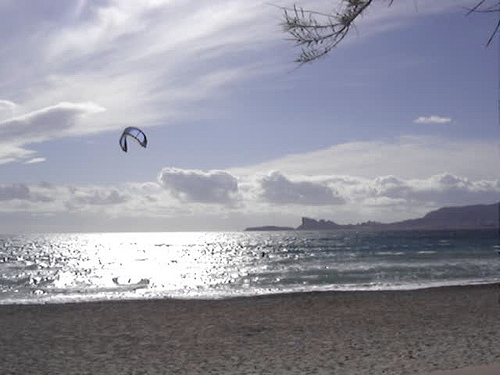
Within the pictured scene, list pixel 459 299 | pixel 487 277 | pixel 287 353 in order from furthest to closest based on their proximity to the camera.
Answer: pixel 487 277
pixel 459 299
pixel 287 353

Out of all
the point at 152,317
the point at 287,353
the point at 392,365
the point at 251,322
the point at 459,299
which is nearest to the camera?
the point at 392,365

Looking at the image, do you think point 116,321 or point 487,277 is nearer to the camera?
point 116,321

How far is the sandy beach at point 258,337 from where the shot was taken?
9602 millimetres

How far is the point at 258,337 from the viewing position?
12180 millimetres

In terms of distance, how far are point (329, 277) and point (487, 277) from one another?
7803 mm

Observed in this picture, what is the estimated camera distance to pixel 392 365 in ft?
30.7

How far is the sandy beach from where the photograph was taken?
960 centimetres

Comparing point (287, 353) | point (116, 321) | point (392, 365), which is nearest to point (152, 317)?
point (116, 321)

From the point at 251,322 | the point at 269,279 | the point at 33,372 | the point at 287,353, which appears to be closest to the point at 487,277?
the point at 269,279

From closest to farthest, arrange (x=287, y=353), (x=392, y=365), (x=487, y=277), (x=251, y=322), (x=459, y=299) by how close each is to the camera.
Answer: (x=392, y=365) → (x=287, y=353) → (x=251, y=322) → (x=459, y=299) → (x=487, y=277)

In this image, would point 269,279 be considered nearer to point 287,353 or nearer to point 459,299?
point 459,299

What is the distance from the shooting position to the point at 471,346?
10680 millimetres

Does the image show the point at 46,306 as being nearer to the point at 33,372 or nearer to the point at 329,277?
the point at 33,372

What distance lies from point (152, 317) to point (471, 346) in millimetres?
8127
